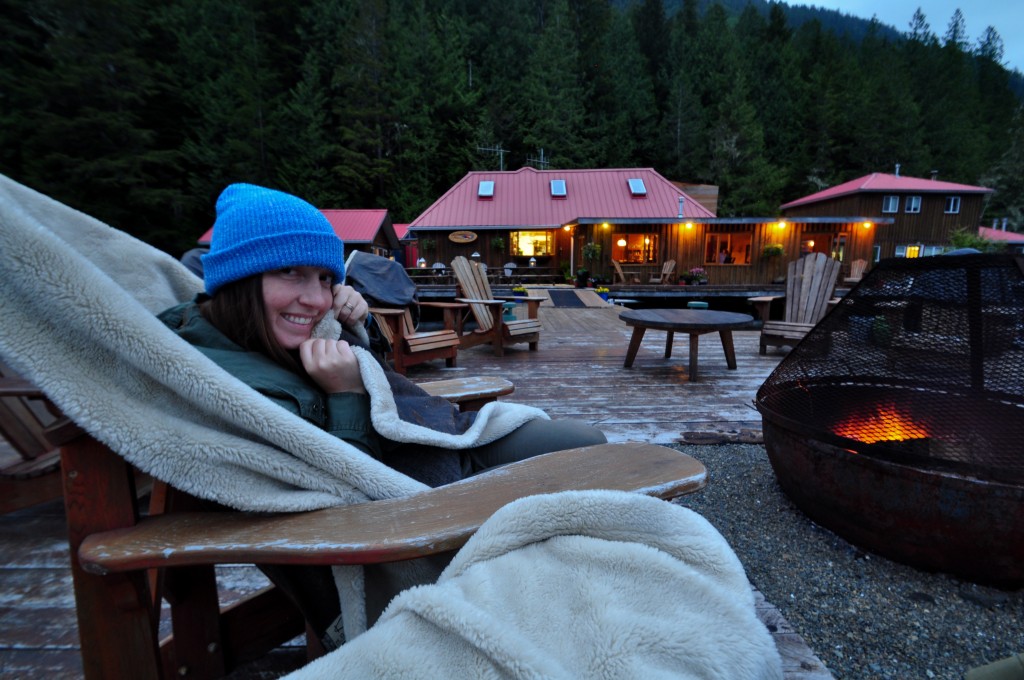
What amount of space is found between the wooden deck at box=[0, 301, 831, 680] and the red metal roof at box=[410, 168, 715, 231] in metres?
12.4

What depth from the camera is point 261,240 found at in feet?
3.42

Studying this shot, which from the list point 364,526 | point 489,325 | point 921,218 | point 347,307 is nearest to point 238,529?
point 364,526

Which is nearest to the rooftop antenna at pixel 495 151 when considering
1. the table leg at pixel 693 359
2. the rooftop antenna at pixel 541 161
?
the rooftop antenna at pixel 541 161

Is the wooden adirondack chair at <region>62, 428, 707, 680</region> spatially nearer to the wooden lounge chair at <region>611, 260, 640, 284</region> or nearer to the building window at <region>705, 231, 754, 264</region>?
the wooden lounge chair at <region>611, 260, 640, 284</region>

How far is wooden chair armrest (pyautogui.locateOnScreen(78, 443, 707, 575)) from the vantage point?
69 cm

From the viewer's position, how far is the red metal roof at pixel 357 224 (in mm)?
17898

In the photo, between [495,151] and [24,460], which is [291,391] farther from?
[495,151]

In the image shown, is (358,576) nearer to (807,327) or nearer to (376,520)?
(376,520)

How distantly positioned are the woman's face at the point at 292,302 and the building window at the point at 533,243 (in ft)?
63.9

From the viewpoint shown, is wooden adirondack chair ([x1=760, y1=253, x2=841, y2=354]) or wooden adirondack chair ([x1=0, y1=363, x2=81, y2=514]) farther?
wooden adirondack chair ([x1=760, y1=253, x2=841, y2=354])

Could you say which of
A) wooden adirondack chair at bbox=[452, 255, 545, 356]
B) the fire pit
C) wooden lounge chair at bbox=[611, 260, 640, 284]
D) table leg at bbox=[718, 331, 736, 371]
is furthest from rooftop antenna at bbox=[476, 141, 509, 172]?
the fire pit

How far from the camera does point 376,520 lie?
770 mm

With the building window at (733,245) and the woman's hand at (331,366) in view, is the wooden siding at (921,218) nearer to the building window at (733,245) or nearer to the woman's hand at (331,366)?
the building window at (733,245)

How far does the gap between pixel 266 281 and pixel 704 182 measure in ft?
119
